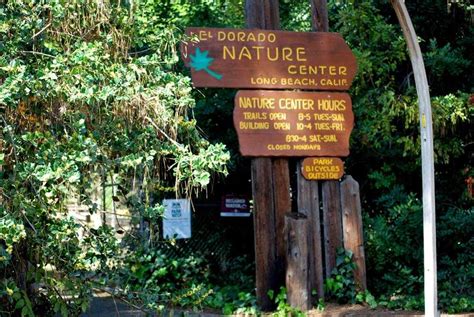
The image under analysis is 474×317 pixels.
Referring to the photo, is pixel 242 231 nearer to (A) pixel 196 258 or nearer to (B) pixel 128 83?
(A) pixel 196 258

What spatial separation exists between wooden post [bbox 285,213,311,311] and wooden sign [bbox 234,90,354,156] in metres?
1.00

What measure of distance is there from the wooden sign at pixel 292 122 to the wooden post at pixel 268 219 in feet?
0.76

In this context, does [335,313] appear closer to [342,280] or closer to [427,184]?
[342,280]

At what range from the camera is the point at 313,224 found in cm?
1134

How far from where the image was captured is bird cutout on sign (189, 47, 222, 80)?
10.9m

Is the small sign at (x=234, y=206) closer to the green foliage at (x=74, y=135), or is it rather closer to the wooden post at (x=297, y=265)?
the wooden post at (x=297, y=265)

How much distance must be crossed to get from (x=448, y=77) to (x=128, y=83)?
826cm

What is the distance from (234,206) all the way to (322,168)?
2842mm

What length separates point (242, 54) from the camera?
36.7 ft

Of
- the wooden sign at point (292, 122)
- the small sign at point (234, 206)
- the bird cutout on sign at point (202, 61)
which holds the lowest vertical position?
the small sign at point (234, 206)

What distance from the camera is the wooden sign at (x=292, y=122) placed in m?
11.1

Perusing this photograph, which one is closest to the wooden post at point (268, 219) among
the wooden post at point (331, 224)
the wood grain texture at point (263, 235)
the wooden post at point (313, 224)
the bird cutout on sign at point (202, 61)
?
the wood grain texture at point (263, 235)

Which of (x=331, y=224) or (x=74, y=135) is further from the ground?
(x=74, y=135)

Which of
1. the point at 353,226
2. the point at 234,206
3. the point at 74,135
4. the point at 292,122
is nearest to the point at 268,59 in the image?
the point at 292,122
